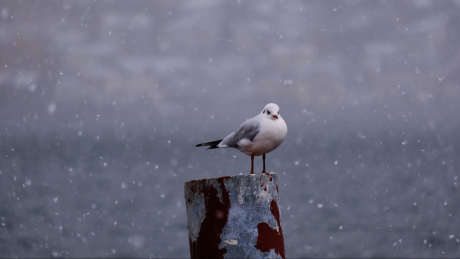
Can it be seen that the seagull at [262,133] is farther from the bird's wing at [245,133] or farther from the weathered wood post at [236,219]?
the weathered wood post at [236,219]

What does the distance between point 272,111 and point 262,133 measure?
252 mm

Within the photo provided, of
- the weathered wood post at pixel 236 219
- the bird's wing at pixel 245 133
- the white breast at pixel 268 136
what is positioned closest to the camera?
the weathered wood post at pixel 236 219

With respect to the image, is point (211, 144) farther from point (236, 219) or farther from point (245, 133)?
point (236, 219)

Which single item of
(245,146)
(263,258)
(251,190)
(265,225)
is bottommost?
(263,258)

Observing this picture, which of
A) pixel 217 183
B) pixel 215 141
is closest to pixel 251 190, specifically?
pixel 217 183

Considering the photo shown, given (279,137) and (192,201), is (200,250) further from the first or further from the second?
(279,137)

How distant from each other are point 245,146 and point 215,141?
59 centimetres

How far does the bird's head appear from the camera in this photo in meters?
4.97

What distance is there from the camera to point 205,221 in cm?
360

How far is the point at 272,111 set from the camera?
16.3 feet

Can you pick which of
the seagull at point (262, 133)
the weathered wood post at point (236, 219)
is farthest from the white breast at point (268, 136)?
the weathered wood post at point (236, 219)

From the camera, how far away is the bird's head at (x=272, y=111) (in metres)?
4.97

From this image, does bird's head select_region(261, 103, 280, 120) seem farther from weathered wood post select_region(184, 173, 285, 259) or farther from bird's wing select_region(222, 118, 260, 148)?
weathered wood post select_region(184, 173, 285, 259)

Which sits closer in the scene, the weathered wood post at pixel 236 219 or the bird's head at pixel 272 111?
the weathered wood post at pixel 236 219
